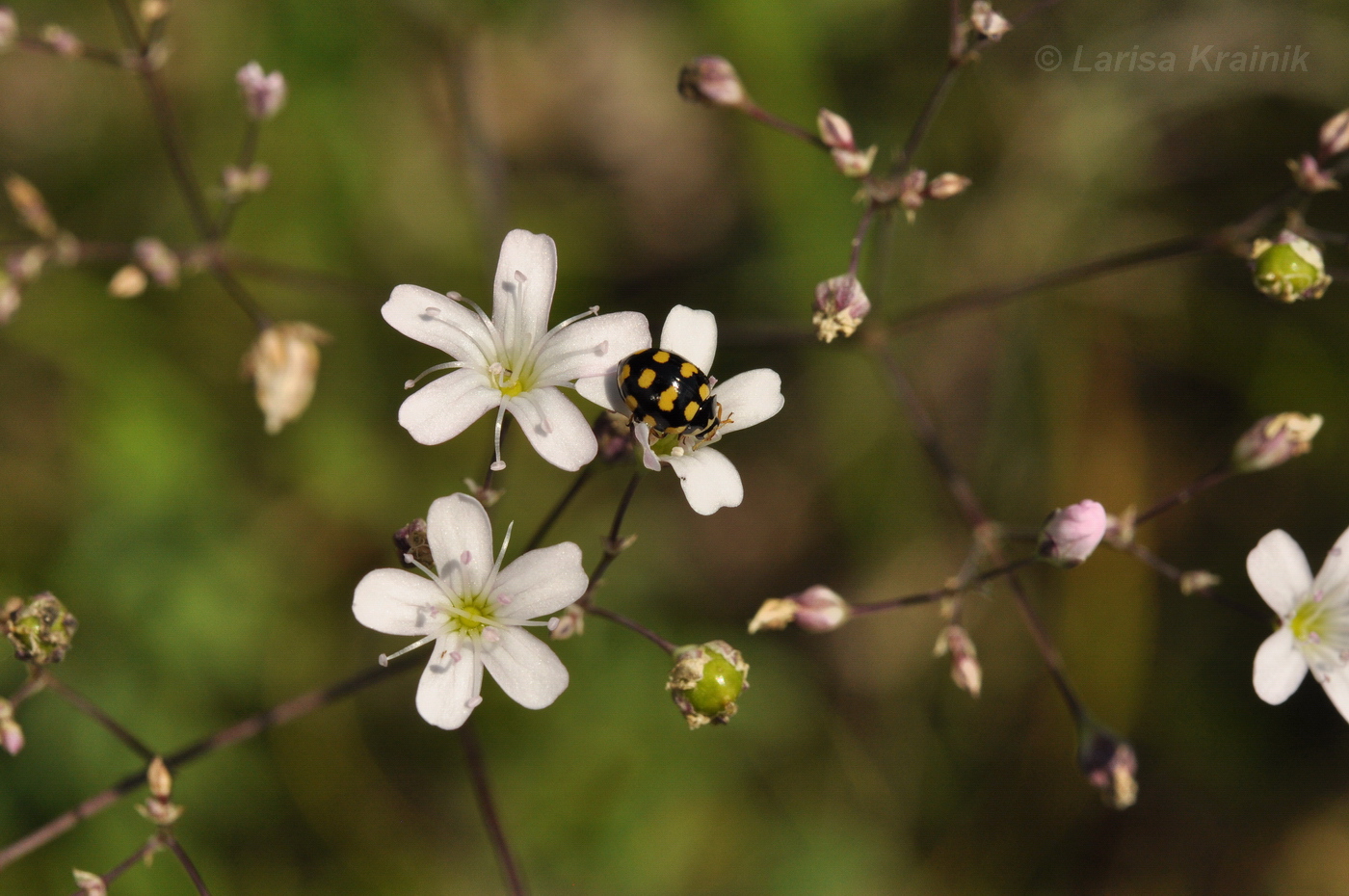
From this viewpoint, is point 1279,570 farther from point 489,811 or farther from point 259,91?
point 259,91

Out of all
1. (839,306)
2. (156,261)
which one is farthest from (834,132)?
(156,261)

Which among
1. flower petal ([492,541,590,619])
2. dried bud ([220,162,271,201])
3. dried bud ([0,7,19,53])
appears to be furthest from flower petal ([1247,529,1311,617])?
dried bud ([0,7,19,53])

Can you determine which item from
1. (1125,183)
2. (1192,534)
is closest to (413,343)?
(1125,183)

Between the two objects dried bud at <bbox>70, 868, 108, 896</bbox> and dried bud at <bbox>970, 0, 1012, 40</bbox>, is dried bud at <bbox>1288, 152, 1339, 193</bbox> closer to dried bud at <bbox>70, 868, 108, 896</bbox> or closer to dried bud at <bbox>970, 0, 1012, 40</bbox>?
dried bud at <bbox>970, 0, 1012, 40</bbox>

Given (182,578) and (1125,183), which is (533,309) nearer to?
(182,578)

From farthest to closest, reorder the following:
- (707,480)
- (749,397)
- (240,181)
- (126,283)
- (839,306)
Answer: (240,181), (126,283), (839,306), (749,397), (707,480)

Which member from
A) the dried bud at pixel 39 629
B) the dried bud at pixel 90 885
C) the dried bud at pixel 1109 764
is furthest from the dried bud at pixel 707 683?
the dried bud at pixel 39 629
